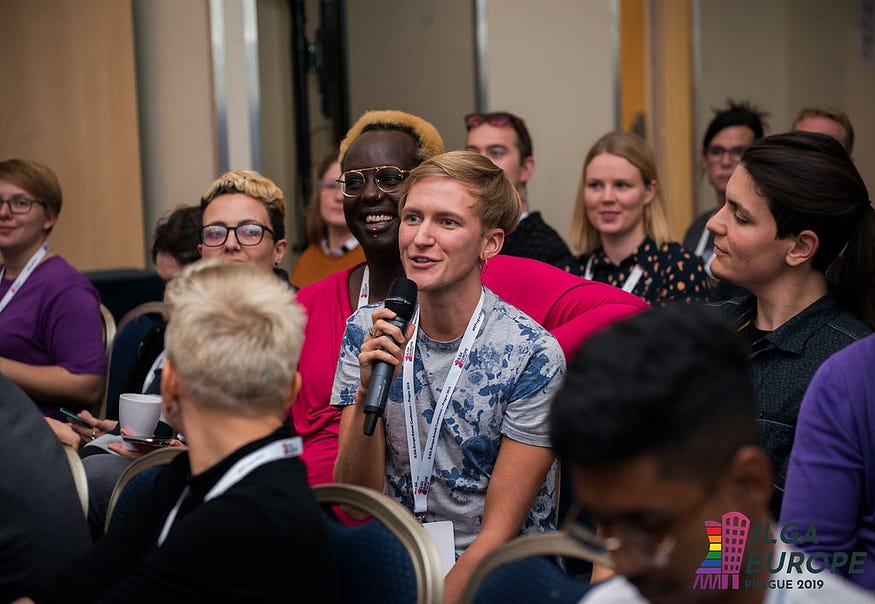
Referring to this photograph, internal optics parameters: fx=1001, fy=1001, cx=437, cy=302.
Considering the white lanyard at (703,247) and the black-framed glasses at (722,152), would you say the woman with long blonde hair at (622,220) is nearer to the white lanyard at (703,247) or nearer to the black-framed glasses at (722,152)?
the white lanyard at (703,247)

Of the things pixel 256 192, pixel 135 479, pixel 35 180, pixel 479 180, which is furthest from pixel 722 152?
pixel 135 479

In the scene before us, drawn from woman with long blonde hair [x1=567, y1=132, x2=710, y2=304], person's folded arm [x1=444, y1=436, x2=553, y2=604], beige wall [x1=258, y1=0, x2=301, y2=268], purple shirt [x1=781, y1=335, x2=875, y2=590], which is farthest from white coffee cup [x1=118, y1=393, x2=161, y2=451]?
beige wall [x1=258, y1=0, x2=301, y2=268]

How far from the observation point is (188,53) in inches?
188

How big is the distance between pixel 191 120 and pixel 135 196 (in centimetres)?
46

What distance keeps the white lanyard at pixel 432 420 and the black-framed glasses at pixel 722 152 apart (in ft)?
10.4

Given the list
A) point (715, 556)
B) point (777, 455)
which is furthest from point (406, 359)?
point (715, 556)

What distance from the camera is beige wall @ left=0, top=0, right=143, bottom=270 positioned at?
15.6 ft

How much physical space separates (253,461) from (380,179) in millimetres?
1448

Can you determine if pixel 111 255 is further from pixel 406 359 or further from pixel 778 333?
pixel 778 333

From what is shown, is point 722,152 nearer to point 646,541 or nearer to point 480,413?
point 480,413

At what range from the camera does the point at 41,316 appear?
375 centimetres

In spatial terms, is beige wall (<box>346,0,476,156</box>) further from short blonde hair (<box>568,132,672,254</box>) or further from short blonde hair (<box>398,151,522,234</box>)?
short blonde hair (<box>398,151,522,234</box>)

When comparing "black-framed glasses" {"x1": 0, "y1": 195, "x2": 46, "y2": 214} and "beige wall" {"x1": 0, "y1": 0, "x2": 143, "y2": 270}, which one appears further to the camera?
"beige wall" {"x1": 0, "y1": 0, "x2": 143, "y2": 270}

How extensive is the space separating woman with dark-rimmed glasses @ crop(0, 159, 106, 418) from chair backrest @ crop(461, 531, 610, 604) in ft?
8.37
